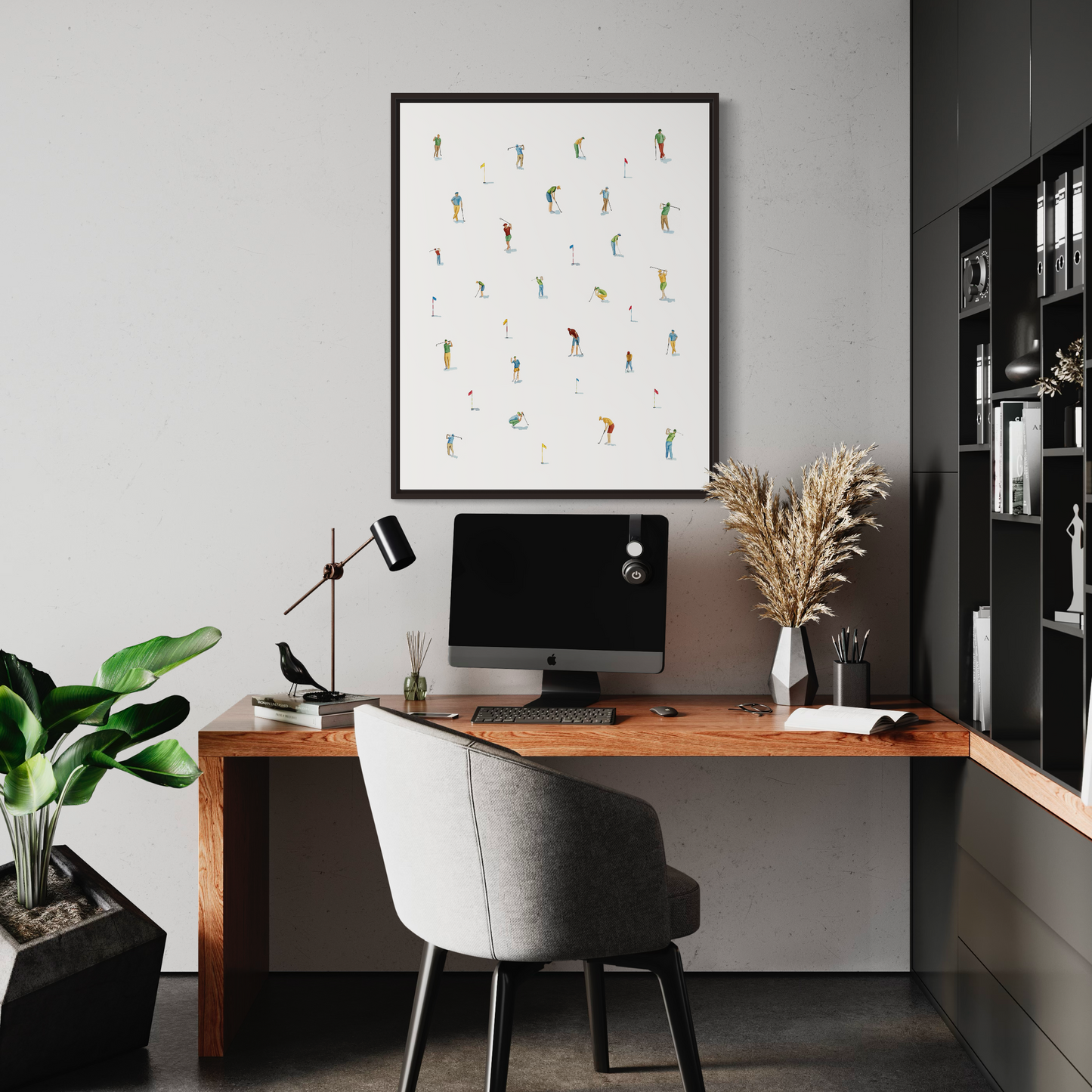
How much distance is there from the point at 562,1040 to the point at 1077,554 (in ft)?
5.41

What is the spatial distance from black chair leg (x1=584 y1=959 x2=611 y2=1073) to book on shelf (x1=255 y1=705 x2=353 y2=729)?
2.65ft

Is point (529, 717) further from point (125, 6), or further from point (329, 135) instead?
point (125, 6)

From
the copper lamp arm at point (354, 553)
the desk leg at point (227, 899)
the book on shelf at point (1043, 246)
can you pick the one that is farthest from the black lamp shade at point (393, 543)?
the book on shelf at point (1043, 246)

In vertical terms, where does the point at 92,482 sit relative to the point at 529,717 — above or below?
above

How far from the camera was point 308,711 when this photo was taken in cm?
255

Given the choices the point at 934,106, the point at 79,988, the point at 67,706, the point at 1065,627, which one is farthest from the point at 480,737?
the point at 934,106

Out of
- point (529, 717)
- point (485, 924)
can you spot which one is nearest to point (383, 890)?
point (529, 717)

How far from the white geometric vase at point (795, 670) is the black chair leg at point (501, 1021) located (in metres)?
1.15

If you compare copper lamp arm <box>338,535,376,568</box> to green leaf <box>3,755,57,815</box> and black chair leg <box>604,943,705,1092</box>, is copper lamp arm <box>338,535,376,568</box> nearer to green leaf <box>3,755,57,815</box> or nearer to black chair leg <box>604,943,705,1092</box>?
green leaf <box>3,755,57,815</box>

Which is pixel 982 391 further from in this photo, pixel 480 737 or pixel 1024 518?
pixel 480 737

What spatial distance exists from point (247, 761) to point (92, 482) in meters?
0.93

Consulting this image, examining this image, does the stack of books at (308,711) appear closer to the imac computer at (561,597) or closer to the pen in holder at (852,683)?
the imac computer at (561,597)

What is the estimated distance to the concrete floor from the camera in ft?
7.84

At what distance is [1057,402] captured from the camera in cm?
212
